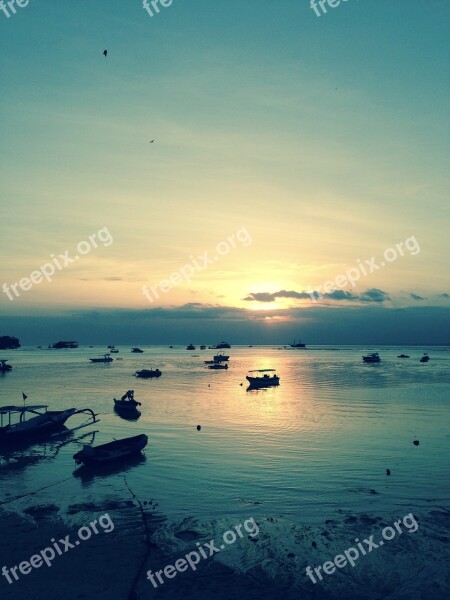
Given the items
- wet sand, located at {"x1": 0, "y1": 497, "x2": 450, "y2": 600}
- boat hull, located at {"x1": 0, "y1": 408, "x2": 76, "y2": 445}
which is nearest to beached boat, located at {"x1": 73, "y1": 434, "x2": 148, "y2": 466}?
wet sand, located at {"x1": 0, "y1": 497, "x2": 450, "y2": 600}

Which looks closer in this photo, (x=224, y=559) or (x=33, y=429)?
(x=224, y=559)

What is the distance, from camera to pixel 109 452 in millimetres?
31812

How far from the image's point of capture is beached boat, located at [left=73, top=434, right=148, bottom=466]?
30.3 meters

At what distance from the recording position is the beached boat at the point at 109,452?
3028cm

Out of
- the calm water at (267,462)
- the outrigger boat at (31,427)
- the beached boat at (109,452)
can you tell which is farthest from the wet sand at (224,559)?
the outrigger boat at (31,427)

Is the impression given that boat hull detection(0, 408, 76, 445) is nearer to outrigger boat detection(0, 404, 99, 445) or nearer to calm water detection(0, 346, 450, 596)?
outrigger boat detection(0, 404, 99, 445)

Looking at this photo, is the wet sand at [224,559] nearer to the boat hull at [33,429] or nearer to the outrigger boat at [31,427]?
the boat hull at [33,429]

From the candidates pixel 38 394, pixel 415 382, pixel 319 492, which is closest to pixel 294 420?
Result: pixel 319 492

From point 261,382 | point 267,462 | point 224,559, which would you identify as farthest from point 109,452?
point 261,382

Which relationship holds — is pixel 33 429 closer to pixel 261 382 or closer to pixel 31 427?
pixel 31 427

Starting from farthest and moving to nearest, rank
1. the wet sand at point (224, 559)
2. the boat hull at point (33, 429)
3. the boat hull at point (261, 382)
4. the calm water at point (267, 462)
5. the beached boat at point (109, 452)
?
the boat hull at point (261, 382) → the boat hull at point (33, 429) → the beached boat at point (109, 452) → the calm water at point (267, 462) → the wet sand at point (224, 559)

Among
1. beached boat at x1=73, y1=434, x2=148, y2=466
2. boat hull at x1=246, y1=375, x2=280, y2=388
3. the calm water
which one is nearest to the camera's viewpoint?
the calm water

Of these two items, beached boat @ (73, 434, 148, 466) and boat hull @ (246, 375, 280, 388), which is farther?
boat hull @ (246, 375, 280, 388)

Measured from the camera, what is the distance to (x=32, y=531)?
2055 centimetres
